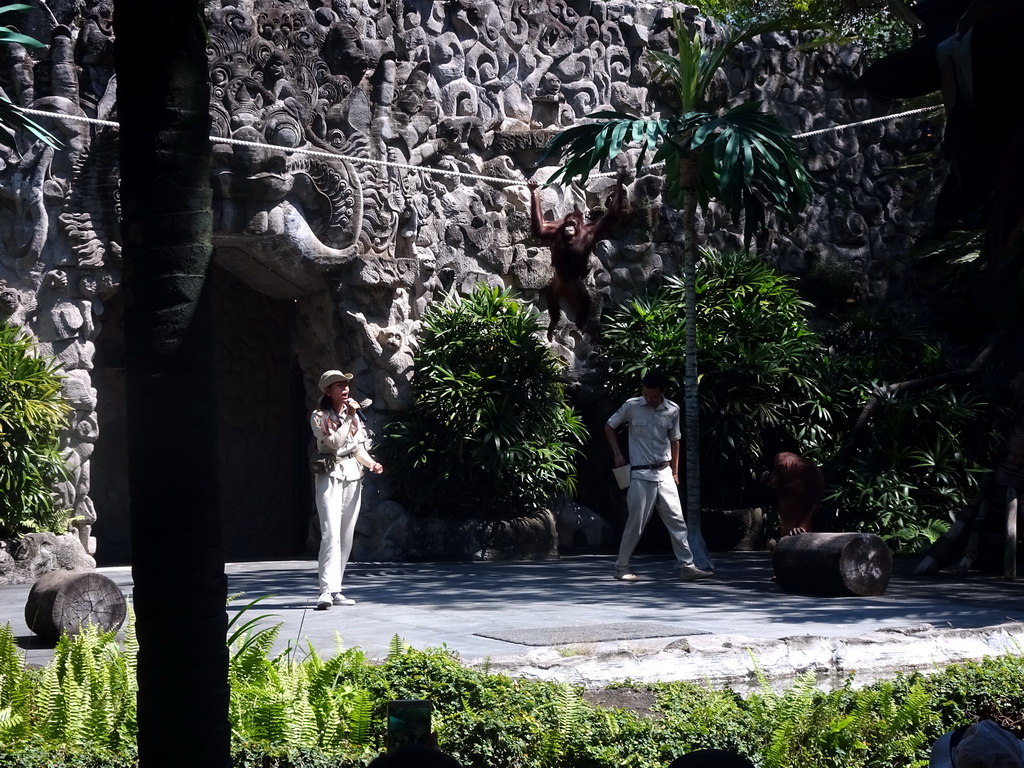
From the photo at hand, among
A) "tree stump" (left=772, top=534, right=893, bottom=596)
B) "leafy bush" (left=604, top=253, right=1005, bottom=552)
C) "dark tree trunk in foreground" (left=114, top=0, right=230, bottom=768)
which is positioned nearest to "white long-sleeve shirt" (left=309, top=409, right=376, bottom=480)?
"tree stump" (left=772, top=534, right=893, bottom=596)

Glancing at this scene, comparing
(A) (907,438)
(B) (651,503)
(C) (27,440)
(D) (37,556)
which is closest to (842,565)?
(B) (651,503)

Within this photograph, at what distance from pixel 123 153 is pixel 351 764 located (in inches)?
96.1

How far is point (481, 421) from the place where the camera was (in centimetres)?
1355

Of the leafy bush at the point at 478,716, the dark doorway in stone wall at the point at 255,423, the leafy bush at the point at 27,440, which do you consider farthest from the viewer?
the dark doorway in stone wall at the point at 255,423

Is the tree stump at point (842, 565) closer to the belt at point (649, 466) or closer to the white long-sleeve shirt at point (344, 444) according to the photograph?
the belt at point (649, 466)

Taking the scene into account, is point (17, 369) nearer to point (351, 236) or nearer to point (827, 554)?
point (351, 236)

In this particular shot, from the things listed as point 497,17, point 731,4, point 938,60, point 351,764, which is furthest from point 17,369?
point 731,4

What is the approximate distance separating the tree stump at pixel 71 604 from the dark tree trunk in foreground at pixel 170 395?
4.43 m

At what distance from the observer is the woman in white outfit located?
358 inches

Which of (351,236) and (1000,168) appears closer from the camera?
(1000,168)

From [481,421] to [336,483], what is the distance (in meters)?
4.50

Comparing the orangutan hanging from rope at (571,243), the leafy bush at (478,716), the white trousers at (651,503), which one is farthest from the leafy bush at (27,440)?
the leafy bush at (478,716)

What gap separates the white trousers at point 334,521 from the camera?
29.7 ft

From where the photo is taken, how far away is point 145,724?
122 inches
